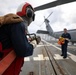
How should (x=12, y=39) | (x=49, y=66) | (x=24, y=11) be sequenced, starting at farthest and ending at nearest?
1. (x=49, y=66)
2. (x=24, y=11)
3. (x=12, y=39)

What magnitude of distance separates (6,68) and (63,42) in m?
11.1

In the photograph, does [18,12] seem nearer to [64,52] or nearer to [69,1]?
[69,1]

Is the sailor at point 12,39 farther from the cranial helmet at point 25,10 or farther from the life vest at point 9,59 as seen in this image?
the cranial helmet at point 25,10

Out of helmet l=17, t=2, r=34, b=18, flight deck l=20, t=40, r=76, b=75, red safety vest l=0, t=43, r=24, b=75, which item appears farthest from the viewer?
flight deck l=20, t=40, r=76, b=75

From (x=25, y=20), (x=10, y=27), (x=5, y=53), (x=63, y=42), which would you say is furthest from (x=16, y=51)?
(x=63, y=42)

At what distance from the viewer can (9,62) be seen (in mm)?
2723

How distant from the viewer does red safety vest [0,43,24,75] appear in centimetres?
265

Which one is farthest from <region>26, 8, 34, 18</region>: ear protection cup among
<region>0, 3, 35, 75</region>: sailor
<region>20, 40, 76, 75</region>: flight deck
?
<region>20, 40, 76, 75</region>: flight deck

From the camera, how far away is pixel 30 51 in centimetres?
298

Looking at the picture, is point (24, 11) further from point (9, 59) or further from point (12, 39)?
point (9, 59)

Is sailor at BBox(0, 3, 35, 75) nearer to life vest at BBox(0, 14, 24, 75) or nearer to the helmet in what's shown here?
life vest at BBox(0, 14, 24, 75)

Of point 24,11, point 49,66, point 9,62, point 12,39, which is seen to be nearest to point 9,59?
point 9,62

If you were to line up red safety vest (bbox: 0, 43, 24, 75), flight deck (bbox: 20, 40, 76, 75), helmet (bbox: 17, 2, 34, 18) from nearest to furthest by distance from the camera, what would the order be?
red safety vest (bbox: 0, 43, 24, 75), helmet (bbox: 17, 2, 34, 18), flight deck (bbox: 20, 40, 76, 75)

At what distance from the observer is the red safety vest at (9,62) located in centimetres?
265
